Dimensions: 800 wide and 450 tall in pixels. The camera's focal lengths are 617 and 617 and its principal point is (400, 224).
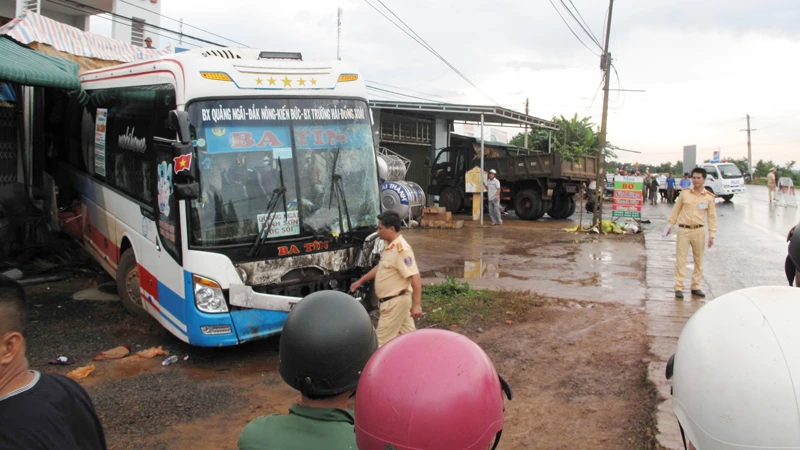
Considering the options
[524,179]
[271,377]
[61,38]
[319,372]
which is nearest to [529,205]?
[524,179]

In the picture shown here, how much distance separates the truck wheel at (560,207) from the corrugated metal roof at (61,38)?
14578mm

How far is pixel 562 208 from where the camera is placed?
21562 mm

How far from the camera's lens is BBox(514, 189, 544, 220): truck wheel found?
67.6ft

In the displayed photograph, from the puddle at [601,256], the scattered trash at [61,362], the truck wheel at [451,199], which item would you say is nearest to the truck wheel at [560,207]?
the truck wheel at [451,199]

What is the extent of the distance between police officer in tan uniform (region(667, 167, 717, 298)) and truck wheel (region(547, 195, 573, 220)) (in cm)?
1288

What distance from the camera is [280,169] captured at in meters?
6.09

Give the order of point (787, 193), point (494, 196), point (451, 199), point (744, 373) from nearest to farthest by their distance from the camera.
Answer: point (744, 373) < point (494, 196) < point (451, 199) < point (787, 193)

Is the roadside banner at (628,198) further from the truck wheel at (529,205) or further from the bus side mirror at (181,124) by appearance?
the bus side mirror at (181,124)

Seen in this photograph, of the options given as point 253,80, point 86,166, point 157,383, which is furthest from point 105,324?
point 253,80

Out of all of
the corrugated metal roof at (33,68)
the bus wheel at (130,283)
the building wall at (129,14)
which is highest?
the building wall at (129,14)

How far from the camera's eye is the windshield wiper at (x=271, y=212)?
232 inches

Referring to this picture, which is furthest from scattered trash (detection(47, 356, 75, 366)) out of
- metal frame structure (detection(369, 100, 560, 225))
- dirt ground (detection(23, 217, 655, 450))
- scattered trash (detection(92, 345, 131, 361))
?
metal frame structure (detection(369, 100, 560, 225))

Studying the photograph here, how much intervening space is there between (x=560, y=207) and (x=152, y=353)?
17.4 meters

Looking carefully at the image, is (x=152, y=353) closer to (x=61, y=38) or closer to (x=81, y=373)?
(x=81, y=373)
